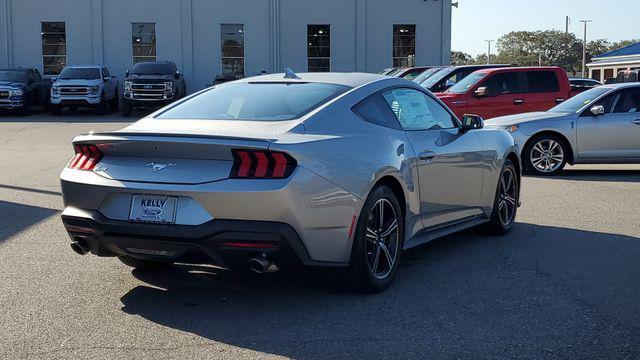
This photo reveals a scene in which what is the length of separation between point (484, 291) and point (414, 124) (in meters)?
1.51

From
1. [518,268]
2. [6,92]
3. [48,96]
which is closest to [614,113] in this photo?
[518,268]

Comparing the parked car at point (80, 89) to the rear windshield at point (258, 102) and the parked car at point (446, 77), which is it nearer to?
the parked car at point (446, 77)

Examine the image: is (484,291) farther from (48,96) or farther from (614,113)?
(48,96)

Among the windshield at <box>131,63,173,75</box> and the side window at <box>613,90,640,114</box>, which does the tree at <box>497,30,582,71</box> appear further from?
the side window at <box>613,90,640,114</box>

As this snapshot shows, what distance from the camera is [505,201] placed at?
26.1ft

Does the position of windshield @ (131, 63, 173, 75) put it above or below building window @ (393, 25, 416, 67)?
below

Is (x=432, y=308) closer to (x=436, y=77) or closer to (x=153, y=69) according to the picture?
(x=436, y=77)

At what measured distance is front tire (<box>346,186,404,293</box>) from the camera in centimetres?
535

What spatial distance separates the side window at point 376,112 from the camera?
5.81 m

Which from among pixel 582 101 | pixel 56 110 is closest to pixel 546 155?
pixel 582 101

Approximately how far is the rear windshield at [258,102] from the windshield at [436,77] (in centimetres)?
1414

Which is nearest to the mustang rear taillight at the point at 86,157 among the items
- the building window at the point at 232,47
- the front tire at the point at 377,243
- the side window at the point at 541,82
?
the front tire at the point at 377,243

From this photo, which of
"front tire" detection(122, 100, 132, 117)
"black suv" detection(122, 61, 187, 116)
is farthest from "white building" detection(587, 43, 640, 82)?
"front tire" detection(122, 100, 132, 117)

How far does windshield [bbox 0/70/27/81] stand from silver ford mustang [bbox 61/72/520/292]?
2564cm
